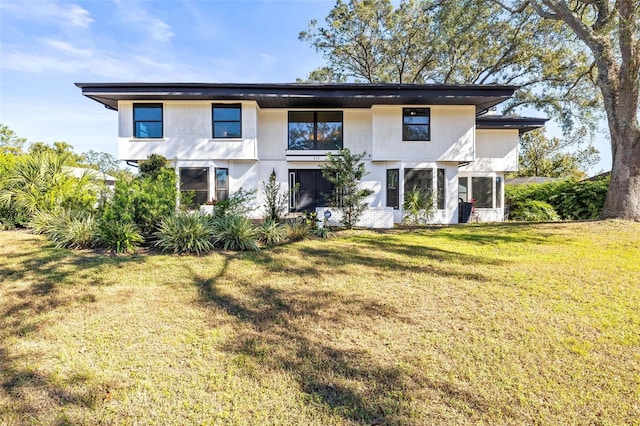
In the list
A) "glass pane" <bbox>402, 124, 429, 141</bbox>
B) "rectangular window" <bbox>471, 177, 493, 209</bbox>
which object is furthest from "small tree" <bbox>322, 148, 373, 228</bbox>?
"rectangular window" <bbox>471, 177, 493, 209</bbox>

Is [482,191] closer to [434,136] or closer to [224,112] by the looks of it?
[434,136]

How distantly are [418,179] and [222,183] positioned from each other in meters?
8.71

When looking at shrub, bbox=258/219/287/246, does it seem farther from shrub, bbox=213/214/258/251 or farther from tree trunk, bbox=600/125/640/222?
tree trunk, bbox=600/125/640/222

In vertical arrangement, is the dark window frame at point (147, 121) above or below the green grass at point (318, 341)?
above

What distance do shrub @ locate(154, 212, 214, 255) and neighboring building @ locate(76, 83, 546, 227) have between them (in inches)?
221

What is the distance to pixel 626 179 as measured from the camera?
10469 mm

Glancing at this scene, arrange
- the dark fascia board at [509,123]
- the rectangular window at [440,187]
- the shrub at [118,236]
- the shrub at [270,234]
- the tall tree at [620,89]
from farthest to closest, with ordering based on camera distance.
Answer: the dark fascia board at [509,123]
the rectangular window at [440,187]
the tall tree at [620,89]
the shrub at [270,234]
the shrub at [118,236]

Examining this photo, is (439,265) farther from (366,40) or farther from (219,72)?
Answer: (366,40)

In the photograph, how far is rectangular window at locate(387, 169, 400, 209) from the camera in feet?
46.5

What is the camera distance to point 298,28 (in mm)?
23172

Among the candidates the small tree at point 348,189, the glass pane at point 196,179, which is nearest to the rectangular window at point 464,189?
the small tree at point 348,189

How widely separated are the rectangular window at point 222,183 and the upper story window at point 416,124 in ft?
26.5

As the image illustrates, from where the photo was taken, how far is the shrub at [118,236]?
281 inches

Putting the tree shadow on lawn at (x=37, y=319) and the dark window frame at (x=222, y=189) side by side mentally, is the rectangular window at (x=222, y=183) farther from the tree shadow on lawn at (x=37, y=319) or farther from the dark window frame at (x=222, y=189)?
the tree shadow on lawn at (x=37, y=319)
